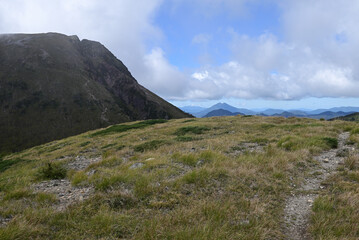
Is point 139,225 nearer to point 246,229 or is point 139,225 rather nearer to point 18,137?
point 246,229

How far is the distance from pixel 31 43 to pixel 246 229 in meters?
235

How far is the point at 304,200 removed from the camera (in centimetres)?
511

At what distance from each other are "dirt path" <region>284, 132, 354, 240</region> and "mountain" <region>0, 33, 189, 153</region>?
144842 millimetres

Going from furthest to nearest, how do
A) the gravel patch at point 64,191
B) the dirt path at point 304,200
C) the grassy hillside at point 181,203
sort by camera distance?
the gravel patch at point 64,191, the dirt path at point 304,200, the grassy hillside at point 181,203

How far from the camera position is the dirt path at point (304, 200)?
401 cm

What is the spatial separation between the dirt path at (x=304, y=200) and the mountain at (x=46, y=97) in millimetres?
144842

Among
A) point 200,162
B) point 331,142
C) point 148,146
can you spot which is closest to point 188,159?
point 200,162

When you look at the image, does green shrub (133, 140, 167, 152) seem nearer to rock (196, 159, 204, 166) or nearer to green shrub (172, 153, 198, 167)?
green shrub (172, 153, 198, 167)

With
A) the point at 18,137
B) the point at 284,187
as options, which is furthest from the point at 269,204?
the point at 18,137

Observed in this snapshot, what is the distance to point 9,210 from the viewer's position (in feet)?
15.7

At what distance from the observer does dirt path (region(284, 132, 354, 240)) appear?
401cm

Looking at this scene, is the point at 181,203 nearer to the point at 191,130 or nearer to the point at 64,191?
the point at 64,191

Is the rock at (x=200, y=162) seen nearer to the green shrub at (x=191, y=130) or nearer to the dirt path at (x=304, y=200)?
the dirt path at (x=304, y=200)

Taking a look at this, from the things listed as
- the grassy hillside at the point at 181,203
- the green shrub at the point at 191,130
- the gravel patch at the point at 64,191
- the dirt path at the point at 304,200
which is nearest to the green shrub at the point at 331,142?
the dirt path at the point at 304,200
